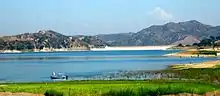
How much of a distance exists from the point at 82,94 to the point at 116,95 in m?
2.96

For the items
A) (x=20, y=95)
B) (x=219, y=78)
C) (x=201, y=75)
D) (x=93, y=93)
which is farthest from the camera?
(x=201, y=75)

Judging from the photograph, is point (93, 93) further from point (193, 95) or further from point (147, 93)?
point (193, 95)

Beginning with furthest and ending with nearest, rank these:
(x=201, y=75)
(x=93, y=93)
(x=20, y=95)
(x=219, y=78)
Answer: (x=201, y=75)
(x=219, y=78)
(x=93, y=93)
(x=20, y=95)

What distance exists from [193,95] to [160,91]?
108 inches

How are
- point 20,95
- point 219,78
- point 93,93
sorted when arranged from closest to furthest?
point 20,95, point 93,93, point 219,78

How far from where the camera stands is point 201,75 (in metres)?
65.0

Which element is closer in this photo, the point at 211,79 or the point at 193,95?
the point at 193,95

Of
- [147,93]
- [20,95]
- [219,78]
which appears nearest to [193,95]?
[147,93]

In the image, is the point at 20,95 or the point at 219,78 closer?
the point at 20,95

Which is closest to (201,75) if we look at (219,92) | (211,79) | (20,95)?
(211,79)

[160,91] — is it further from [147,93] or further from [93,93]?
[93,93]

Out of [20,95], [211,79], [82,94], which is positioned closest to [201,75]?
[211,79]

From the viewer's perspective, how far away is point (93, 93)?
1638 inches

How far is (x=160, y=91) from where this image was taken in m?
40.2
